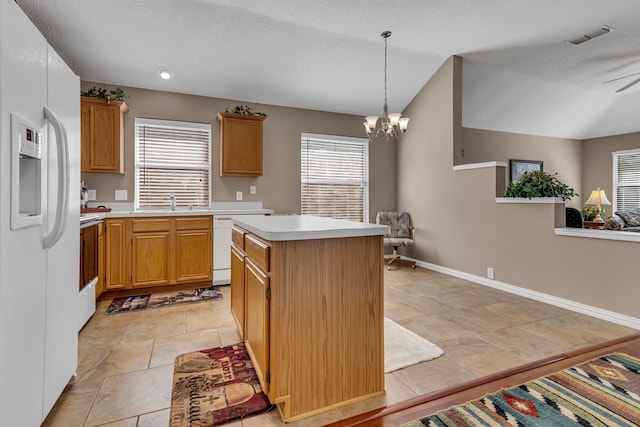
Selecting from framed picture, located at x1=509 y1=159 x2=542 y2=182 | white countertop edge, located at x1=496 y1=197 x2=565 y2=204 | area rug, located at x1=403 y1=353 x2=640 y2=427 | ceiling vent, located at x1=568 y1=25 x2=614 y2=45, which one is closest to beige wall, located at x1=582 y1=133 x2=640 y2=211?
framed picture, located at x1=509 y1=159 x2=542 y2=182

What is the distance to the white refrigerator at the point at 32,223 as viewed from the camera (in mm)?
1112

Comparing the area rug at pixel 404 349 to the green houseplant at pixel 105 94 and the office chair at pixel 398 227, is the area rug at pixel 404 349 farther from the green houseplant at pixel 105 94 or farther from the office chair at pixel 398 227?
the green houseplant at pixel 105 94

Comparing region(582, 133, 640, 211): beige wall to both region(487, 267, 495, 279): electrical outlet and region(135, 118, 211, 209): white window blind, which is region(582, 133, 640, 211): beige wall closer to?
region(487, 267, 495, 279): electrical outlet

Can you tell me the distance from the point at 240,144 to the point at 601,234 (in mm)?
4097

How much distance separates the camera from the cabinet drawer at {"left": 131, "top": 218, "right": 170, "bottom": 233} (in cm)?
363

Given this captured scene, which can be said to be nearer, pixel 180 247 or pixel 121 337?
pixel 121 337

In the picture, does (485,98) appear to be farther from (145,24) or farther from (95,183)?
(95,183)

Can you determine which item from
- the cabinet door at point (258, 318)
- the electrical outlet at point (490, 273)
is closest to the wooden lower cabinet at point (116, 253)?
the cabinet door at point (258, 318)

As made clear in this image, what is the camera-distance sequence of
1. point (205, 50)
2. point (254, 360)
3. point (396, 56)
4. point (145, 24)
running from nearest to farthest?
point (254, 360) → point (145, 24) → point (205, 50) → point (396, 56)

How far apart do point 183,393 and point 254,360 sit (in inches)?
16.6

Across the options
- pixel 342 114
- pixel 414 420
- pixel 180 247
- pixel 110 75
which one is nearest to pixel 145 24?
pixel 110 75

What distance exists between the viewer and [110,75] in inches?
154

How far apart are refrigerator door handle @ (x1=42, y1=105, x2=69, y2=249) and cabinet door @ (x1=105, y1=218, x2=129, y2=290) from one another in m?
2.32

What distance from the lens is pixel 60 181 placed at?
1.46 meters
